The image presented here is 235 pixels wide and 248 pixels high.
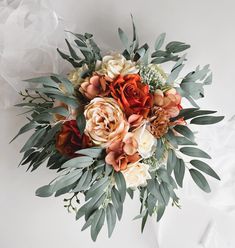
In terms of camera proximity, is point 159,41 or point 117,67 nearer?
point 117,67

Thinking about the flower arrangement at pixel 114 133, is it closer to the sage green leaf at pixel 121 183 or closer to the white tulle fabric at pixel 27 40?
the sage green leaf at pixel 121 183

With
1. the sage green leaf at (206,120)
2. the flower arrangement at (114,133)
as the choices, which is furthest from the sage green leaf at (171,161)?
the sage green leaf at (206,120)

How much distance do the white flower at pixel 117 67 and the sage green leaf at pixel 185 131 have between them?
18cm

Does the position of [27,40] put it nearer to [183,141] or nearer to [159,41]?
[159,41]

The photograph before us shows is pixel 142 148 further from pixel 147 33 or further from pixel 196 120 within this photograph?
pixel 147 33

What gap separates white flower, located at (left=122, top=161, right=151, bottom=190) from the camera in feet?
2.88

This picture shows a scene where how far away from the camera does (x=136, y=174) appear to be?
0.89 m

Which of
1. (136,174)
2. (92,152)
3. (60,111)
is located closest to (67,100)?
(60,111)

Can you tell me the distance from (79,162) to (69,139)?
0.09 metres

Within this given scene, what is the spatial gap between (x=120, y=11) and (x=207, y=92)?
1.22 ft

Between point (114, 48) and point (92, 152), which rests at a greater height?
point (114, 48)

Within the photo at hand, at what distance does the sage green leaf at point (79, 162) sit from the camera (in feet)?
2.73

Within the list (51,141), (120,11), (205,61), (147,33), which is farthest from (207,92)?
(51,141)

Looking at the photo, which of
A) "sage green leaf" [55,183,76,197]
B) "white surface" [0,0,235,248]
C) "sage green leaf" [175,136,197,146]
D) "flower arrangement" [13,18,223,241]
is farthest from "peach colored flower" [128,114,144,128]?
"white surface" [0,0,235,248]
